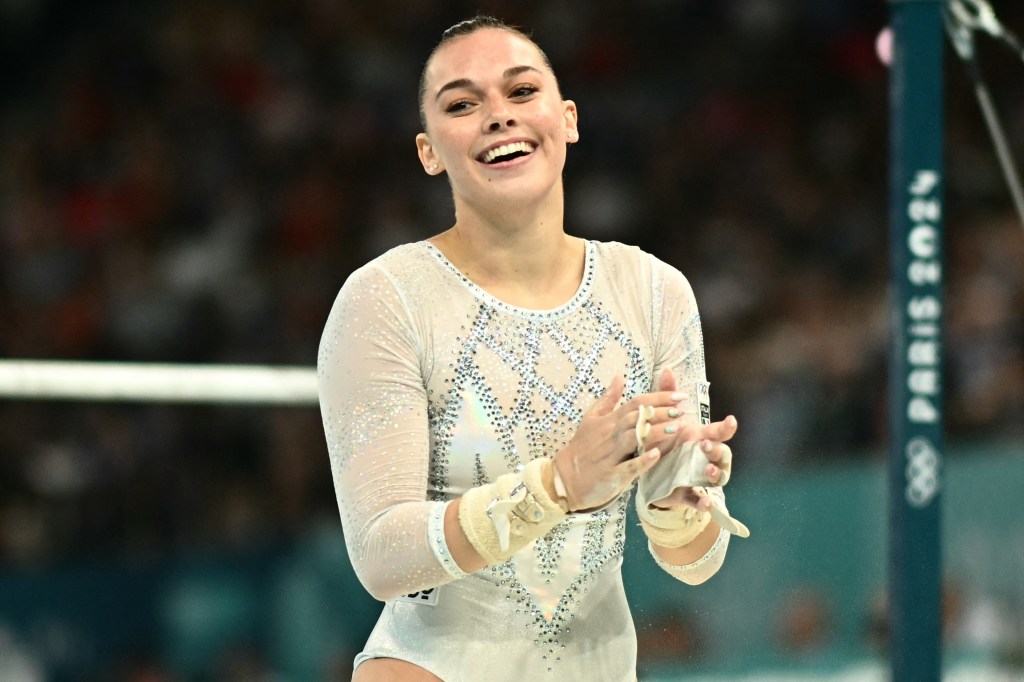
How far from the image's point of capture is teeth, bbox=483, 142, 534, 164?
1.88 metres

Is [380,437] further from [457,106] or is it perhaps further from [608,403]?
[457,106]

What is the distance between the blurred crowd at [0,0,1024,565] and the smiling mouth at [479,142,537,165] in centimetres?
257

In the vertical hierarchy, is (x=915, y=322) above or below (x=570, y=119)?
below

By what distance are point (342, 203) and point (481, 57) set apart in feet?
14.5

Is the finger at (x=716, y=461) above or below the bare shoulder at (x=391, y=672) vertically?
above

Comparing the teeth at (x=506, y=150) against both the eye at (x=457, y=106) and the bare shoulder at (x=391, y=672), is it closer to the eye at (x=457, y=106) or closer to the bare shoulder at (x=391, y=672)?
the eye at (x=457, y=106)

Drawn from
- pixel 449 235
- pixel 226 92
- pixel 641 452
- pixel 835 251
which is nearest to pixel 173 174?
pixel 226 92

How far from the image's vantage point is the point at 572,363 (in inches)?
74.6

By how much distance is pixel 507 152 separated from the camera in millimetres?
1883

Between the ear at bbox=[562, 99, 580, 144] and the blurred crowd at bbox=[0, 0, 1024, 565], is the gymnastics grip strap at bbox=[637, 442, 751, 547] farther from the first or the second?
the blurred crowd at bbox=[0, 0, 1024, 565]

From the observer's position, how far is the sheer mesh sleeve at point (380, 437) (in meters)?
1.68

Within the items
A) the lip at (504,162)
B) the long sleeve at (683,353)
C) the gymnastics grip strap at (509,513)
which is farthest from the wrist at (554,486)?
the lip at (504,162)

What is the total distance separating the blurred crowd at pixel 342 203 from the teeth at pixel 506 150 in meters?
2.58

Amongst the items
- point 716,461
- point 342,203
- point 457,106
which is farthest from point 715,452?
point 342,203
